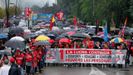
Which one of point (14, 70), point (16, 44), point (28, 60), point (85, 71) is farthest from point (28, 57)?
point (14, 70)

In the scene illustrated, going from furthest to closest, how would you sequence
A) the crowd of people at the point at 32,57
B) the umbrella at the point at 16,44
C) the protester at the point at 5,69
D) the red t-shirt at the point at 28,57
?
the umbrella at the point at 16,44
the red t-shirt at the point at 28,57
the crowd of people at the point at 32,57
the protester at the point at 5,69

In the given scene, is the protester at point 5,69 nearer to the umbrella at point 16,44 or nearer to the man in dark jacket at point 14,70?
the man in dark jacket at point 14,70

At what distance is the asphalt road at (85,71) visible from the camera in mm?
25064

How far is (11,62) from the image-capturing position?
15.5 metres

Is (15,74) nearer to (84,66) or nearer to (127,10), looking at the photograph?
(84,66)

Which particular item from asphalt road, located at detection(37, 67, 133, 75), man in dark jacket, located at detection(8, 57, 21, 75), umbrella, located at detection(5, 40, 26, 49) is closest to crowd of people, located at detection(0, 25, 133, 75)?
man in dark jacket, located at detection(8, 57, 21, 75)

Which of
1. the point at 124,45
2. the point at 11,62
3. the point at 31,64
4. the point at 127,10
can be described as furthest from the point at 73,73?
the point at 127,10

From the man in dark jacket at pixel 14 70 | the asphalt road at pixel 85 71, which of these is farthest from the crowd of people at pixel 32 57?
the asphalt road at pixel 85 71

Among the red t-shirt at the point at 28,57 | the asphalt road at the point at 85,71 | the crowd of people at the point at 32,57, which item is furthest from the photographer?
the asphalt road at the point at 85,71

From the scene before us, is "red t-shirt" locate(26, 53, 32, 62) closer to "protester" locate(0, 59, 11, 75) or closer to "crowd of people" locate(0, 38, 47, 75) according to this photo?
"crowd of people" locate(0, 38, 47, 75)

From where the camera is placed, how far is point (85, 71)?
26.0 m

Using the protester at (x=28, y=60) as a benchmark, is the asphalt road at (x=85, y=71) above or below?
below

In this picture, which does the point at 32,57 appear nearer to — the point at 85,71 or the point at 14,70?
the point at 85,71

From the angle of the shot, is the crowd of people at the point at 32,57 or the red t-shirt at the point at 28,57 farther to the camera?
the red t-shirt at the point at 28,57
